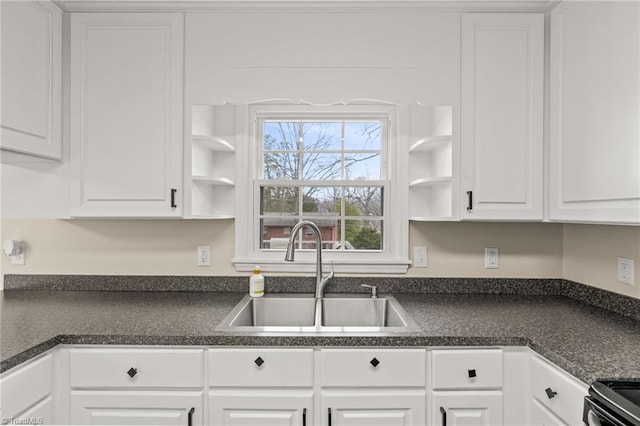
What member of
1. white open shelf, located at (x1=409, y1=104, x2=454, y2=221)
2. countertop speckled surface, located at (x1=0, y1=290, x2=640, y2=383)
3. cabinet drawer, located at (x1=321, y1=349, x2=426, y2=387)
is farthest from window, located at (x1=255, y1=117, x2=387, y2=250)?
cabinet drawer, located at (x1=321, y1=349, x2=426, y2=387)

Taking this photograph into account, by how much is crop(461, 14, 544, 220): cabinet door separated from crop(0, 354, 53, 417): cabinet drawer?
1846mm

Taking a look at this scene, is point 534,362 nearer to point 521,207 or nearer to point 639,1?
point 521,207

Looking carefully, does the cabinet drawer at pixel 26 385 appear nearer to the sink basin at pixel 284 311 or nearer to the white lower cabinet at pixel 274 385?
the white lower cabinet at pixel 274 385

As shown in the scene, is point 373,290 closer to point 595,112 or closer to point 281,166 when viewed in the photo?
point 281,166

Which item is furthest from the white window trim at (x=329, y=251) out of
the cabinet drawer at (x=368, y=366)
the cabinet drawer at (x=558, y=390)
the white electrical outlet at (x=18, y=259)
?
the white electrical outlet at (x=18, y=259)

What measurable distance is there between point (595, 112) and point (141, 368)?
6.73ft

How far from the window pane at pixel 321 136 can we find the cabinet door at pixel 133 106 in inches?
28.7

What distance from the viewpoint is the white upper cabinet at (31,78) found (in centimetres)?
151

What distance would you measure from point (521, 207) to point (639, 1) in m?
0.88

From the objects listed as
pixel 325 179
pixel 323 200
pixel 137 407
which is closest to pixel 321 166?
pixel 325 179

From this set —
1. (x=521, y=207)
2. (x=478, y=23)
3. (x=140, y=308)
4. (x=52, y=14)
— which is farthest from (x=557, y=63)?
(x=52, y=14)

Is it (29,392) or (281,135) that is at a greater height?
(281,135)

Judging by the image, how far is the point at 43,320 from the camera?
145 centimetres

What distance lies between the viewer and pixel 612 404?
2.89 ft
